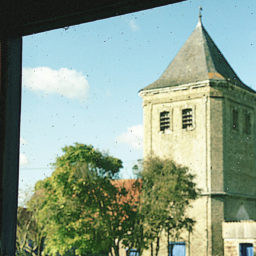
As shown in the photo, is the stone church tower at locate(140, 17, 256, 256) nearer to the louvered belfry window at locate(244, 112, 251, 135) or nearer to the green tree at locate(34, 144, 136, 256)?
the louvered belfry window at locate(244, 112, 251, 135)

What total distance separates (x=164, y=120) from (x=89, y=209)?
10285mm

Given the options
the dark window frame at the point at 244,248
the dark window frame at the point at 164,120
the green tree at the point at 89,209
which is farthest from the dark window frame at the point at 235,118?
the green tree at the point at 89,209

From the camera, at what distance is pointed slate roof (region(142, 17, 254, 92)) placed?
1150 inches

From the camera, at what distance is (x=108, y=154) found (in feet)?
68.1

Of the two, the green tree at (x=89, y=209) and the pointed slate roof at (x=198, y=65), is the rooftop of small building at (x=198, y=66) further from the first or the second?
the green tree at (x=89, y=209)

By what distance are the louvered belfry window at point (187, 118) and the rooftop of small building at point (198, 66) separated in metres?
1.68

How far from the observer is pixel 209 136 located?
26.2m

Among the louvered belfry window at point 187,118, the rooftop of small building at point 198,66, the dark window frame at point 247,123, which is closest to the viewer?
the louvered belfry window at point 187,118

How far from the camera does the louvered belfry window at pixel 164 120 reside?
28.2 metres

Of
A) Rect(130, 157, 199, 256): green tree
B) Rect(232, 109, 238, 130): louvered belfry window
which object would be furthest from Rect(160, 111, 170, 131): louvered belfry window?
Rect(130, 157, 199, 256): green tree

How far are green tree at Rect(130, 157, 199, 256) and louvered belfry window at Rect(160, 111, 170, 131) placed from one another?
24.5ft

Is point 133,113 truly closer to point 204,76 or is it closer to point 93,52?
point 204,76

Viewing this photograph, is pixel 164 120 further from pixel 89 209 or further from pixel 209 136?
pixel 89 209

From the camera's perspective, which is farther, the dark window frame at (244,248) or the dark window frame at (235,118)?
the dark window frame at (235,118)
